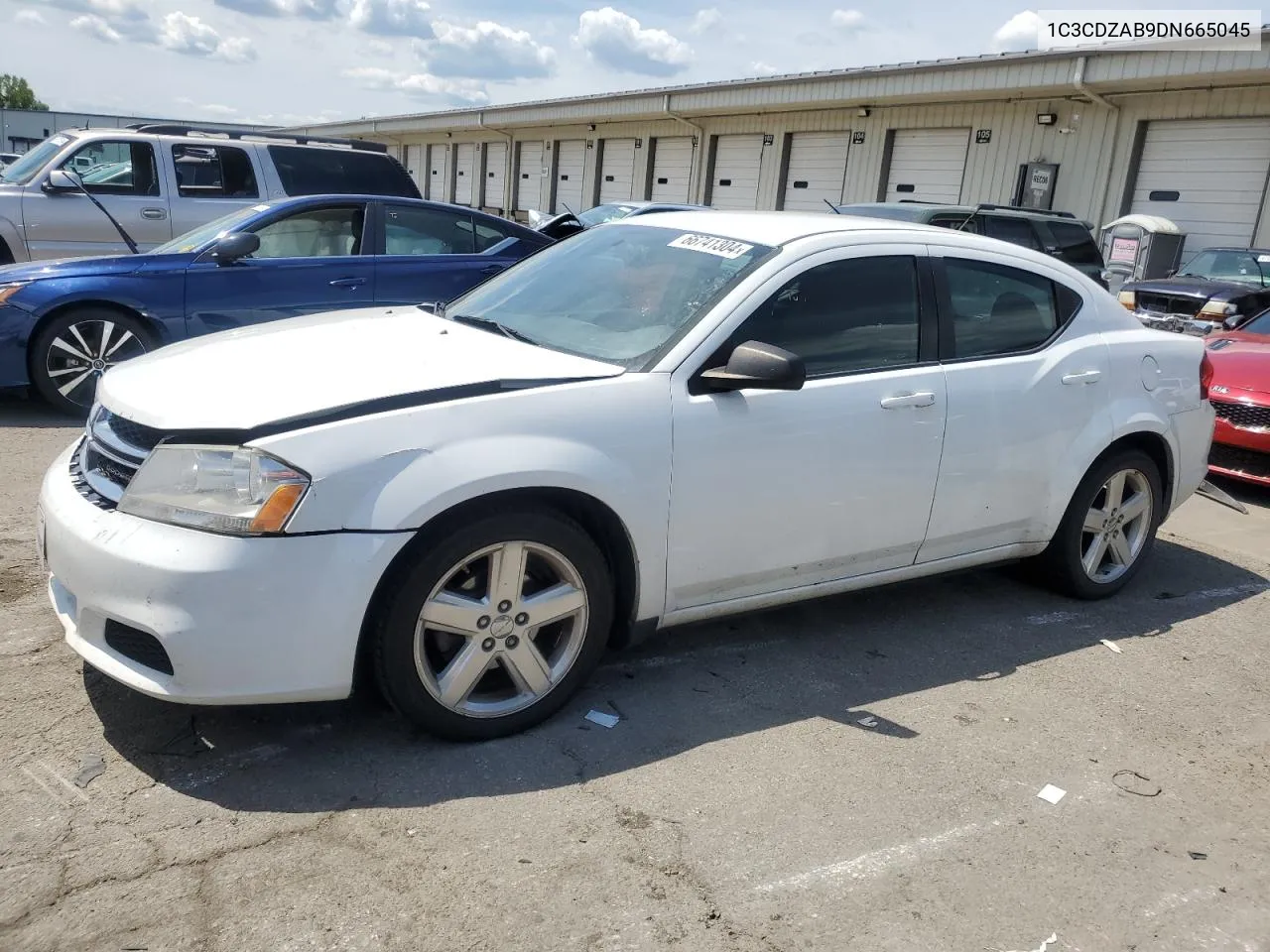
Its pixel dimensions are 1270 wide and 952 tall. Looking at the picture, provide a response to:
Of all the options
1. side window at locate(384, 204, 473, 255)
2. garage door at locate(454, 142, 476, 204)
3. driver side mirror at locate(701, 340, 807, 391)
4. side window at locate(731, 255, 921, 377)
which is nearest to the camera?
driver side mirror at locate(701, 340, 807, 391)

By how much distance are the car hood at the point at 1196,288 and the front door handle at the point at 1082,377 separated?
8.58 metres

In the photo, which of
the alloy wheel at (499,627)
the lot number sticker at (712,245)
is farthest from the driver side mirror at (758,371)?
the alloy wheel at (499,627)

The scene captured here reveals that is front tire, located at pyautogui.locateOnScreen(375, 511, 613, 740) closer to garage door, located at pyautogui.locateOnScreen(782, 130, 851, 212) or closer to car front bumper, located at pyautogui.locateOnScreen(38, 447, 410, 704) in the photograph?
car front bumper, located at pyautogui.locateOnScreen(38, 447, 410, 704)

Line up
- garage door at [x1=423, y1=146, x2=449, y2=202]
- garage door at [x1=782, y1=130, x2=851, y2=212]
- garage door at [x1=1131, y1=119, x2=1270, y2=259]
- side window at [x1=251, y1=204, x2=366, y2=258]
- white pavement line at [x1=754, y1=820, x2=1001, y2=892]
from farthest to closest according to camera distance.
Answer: garage door at [x1=423, y1=146, x2=449, y2=202] → garage door at [x1=782, y1=130, x2=851, y2=212] → garage door at [x1=1131, y1=119, x2=1270, y2=259] → side window at [x1=251, y1=204, x2=366, y2=258] → white pavement line at [x1=754, y1=820, x2=1001, y2=892]

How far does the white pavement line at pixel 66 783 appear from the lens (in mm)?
2754

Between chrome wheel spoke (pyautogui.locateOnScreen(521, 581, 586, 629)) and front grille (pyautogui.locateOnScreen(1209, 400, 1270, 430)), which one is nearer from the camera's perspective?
chrome wheel spoke (pyautogui.locateOnScreen(521, 581, 586, 629))

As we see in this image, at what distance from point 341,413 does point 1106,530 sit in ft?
11.5

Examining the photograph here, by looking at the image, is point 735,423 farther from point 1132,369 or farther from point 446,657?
point 1132,369

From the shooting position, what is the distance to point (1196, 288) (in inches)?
475

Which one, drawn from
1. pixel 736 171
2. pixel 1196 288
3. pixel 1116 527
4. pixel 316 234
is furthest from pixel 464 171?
pixel 1116 527

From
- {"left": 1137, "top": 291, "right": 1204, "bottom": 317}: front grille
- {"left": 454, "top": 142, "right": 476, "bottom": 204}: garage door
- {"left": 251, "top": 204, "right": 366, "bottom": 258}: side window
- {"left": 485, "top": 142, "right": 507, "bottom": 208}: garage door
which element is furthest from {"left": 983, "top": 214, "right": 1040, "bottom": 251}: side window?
{"left": 454, "top": 142, "right": 476, "bottom": 204}: garage door

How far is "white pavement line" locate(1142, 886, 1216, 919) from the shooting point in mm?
2660

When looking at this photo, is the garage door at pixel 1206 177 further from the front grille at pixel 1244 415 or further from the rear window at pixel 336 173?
the rear window at pixel 336 173

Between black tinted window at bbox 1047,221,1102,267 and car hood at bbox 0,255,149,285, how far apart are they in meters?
10.1
